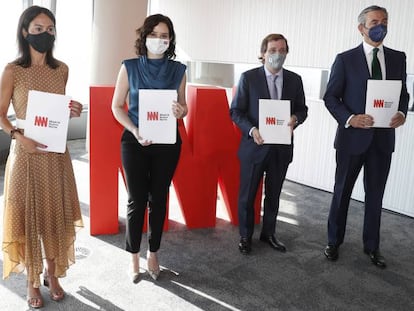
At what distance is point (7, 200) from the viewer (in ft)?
7.80

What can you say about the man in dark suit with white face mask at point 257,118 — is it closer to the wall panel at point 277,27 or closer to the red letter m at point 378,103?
the red letter m at point 378,103

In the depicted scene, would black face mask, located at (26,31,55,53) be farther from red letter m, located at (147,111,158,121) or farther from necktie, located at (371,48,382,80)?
necktie, located at (371,48,382,80)


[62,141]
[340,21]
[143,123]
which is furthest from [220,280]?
[340,21]

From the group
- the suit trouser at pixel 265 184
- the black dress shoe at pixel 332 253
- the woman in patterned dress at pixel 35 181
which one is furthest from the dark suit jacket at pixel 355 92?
the woman in patterned dress at pixel 35 181

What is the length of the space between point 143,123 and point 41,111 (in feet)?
1.90

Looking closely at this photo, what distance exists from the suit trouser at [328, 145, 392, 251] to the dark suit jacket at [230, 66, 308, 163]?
415 millimetres

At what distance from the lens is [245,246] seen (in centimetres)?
342

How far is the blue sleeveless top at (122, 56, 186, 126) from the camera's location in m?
2.64

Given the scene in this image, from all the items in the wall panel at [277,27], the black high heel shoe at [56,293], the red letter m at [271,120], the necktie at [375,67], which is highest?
the wall panel at [277,27]

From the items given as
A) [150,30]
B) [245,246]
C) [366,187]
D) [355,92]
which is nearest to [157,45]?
[150,30]

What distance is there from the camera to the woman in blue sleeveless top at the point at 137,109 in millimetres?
2598

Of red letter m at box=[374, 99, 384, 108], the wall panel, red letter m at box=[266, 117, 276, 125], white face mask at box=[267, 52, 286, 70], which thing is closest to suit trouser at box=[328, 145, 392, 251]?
red letter m at box=[374, 99, 384, 108]

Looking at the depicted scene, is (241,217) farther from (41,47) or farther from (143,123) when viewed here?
(41,47)

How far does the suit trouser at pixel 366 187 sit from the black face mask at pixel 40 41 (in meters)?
2.03
